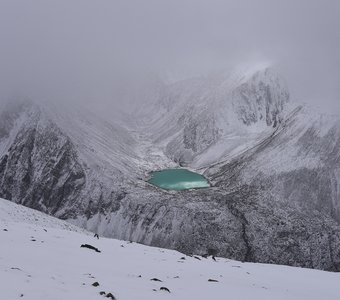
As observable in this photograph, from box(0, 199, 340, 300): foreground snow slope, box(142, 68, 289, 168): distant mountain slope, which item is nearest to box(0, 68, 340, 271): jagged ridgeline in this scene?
box(142, 68, 289, 168): distant mountain slope

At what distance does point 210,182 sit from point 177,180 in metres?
14.3

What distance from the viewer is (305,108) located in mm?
156000

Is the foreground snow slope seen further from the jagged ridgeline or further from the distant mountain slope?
the distant mountain slope

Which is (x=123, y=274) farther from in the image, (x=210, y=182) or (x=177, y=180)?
(x=177, y=180)

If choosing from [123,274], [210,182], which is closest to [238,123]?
[210,182]

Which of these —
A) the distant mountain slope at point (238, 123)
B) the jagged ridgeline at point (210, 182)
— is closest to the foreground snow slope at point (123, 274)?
the jagged ridgeline at point (210, 182)

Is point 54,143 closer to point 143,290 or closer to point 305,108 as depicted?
point 305,108

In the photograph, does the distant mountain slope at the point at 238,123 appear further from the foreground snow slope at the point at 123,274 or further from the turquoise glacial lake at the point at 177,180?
the foreground snow slope at the point at 123,274

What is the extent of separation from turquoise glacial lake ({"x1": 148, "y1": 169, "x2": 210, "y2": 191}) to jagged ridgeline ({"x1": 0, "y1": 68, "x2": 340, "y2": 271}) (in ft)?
10.9

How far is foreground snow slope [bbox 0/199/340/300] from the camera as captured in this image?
1853 centimetres

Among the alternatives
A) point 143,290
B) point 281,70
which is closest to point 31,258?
point 143,290

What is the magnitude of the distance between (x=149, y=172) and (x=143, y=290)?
142203mm

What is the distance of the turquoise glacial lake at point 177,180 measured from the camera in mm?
147425

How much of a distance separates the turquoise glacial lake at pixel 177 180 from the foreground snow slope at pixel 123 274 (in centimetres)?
11222
